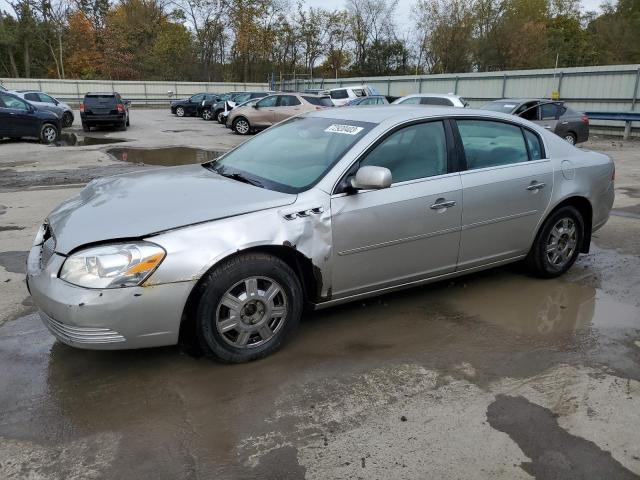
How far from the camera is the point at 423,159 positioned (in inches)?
168

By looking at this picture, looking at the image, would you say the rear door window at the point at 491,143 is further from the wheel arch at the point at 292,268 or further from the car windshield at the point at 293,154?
the wheel arch at the point at 292,268

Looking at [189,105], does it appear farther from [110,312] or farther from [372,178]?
[110,312]

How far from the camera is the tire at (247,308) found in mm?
3316

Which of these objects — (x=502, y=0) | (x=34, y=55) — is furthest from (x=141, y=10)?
(x=502, y=0)

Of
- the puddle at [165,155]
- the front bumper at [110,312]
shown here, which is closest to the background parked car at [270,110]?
the puddle at [165,155]

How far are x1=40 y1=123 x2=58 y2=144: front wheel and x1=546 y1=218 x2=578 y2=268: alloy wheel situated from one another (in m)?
16.5

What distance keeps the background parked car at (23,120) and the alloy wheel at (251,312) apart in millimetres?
16137

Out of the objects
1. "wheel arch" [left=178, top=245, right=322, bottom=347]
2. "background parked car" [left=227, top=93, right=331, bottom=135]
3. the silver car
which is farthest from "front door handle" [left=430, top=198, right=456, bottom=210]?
"background parked car" [left=227, top=93, right=331, bottom=135]

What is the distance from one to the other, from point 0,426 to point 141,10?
6464cm

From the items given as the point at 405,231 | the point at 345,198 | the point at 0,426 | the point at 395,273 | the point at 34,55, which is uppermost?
the point at 34,55

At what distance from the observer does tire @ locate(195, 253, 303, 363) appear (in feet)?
10.9

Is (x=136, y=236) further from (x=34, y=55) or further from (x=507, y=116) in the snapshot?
(x=34, y=55)

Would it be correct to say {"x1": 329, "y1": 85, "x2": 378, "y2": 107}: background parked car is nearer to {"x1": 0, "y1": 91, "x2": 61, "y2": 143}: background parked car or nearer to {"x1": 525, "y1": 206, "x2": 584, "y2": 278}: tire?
{"x1": 0, "y1": 91, "x2": 61, "y2": 143}: background parked car

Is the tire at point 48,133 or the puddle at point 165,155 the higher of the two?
the tire at point 48,133
